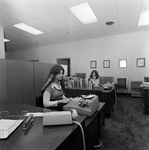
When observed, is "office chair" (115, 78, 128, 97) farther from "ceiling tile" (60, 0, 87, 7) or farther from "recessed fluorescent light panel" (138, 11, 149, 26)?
"ceiling tile" (60, 0, 87, 7)

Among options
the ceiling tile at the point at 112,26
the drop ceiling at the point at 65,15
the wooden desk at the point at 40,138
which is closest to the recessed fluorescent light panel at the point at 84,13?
the drop ceiling at the point at 65,15

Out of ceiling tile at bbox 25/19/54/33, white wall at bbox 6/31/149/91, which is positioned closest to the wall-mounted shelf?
white wall at bbox 6/31/149/91

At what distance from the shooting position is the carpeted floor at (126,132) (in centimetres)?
177

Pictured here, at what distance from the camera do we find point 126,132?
7.04ft

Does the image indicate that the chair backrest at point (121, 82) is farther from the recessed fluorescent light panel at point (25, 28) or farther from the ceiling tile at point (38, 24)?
the recessed fluorescent light panel at point (25, 28)

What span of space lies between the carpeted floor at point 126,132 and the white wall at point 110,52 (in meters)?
2.67

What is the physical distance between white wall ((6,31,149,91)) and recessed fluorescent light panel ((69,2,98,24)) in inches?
78.3

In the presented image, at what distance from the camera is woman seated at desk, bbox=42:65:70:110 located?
5.12ft

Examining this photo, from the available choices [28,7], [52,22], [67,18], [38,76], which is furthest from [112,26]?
[38,76]

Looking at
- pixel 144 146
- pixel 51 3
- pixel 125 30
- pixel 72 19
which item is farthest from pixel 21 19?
pixel 144 146

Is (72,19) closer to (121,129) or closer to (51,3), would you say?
(51,3)

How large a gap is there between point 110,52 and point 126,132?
13.5 feet

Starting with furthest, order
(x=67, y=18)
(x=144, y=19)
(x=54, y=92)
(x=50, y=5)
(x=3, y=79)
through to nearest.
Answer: (x=144, y=19)
(x=67, y=18)
(x=50, y=5)
(x=3, y=79)
(x=54, y=92)

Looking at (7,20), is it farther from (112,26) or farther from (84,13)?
(112,26)
